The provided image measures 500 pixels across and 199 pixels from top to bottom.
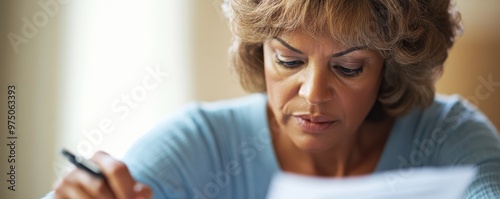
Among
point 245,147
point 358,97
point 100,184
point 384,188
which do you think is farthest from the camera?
point 245,147

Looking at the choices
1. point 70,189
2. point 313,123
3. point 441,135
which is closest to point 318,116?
point 313,123

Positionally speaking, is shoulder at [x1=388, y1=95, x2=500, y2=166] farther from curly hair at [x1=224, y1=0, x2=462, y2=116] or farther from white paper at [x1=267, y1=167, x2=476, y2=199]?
white paper at [x1=267, y1=167, x2=476, y2=199]

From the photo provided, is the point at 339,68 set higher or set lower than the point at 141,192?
higher

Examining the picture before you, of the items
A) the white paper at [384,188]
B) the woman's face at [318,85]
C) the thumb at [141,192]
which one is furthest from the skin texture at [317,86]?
the thumb at [141,192]

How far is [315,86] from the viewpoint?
82 centimetres

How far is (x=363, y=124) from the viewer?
104 cm

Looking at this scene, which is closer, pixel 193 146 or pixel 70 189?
pixel 70 189

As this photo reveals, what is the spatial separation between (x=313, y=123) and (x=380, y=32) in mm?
155

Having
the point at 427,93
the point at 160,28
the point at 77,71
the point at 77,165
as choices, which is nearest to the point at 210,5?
the point at 160,28

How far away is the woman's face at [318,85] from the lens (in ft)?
2.70

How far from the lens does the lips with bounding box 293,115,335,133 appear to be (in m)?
0.87

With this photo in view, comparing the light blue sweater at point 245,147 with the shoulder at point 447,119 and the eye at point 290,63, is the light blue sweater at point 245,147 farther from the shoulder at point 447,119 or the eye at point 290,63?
the eye at point 290,63

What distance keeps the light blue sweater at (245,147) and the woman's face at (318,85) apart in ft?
0.31

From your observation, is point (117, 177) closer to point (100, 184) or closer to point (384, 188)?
point (100, 184)
